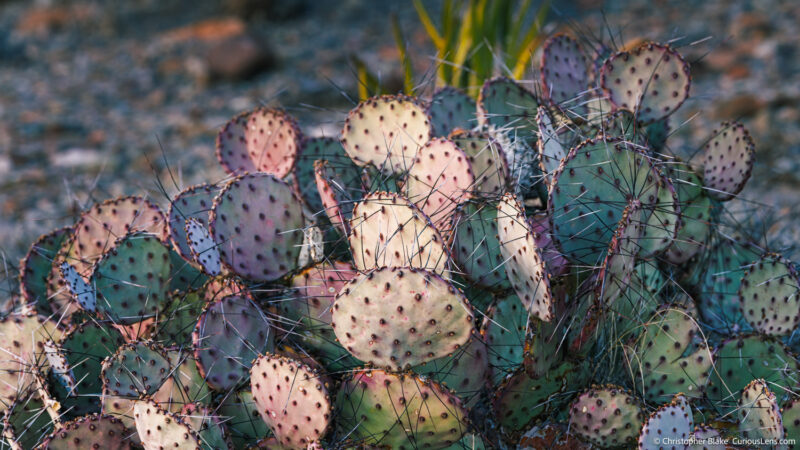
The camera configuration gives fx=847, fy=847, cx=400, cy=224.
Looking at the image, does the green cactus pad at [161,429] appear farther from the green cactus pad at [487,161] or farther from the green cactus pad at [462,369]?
the green cactus pad at [487,161]

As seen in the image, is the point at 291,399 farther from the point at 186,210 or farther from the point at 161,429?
the point at 186,210

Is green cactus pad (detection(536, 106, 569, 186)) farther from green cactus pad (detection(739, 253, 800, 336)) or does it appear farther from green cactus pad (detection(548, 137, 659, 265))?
green cactus pad (detection(739, 253, 800, 336))

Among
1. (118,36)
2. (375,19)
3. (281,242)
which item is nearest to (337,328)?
(281,242)

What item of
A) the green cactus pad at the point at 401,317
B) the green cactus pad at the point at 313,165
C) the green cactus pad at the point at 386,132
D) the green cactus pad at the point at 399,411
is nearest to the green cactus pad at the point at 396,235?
the green cactus pad at the point at 401,317

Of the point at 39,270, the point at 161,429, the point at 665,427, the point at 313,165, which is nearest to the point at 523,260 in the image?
the point at 665,427

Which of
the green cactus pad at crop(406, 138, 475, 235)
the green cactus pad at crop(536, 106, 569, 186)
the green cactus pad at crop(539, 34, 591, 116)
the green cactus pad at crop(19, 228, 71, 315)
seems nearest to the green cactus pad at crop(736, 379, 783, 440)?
the green cactus pad at crop(536, 106, 569, 186)

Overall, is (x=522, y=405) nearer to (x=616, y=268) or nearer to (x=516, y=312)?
(x=516, y=312)

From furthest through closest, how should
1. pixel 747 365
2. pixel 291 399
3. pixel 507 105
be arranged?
1. pixel 507 105
2. pixel 747 365
3. pixel 291 399
